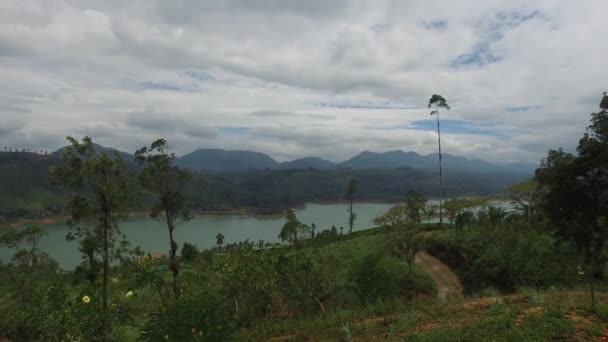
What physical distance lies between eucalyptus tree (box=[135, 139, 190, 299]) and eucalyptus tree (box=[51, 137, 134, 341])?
3.21ft

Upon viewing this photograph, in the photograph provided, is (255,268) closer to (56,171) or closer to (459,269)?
(56,171)

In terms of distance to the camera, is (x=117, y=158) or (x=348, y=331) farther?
(x=117, y=158)

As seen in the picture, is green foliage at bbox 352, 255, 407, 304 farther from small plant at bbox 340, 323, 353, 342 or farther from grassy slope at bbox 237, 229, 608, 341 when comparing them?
small plant at bbox 340, 323, 353, 342

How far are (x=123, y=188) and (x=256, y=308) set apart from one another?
7654mm

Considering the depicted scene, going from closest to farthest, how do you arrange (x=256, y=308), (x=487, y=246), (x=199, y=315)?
(x=199, y=315), (x=256, y=308), (x=487, y=246)

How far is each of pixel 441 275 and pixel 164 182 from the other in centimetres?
2166

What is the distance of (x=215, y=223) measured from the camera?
5999 inches

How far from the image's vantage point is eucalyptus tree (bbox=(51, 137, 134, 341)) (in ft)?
46.4

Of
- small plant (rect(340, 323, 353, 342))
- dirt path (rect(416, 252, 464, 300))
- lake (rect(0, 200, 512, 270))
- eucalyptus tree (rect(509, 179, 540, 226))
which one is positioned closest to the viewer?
small plant (rect(340, 323, 353, 342))

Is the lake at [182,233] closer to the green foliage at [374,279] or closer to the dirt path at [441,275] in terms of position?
the dirt path at [441,275]

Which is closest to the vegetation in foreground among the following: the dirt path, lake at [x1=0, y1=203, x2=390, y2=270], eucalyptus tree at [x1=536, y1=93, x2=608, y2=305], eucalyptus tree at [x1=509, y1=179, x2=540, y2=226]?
eucalyptus tree at [x1=536, y1=93, x2=608, y2=305]

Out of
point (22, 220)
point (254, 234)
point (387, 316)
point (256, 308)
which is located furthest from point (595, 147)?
point (22, 220)

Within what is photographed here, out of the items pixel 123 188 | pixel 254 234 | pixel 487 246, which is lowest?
pixel 254 234

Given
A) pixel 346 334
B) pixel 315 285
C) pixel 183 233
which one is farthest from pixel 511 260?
pixel 183 233
